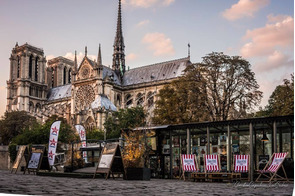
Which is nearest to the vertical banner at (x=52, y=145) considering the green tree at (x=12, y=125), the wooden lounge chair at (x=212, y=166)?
the wooden lounge chair at (x=212, y=166)

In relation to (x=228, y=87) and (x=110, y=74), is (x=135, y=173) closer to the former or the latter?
(x=228, y=87)

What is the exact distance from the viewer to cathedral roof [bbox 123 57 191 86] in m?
70.5

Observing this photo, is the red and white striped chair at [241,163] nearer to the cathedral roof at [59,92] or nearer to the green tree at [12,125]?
the green tree at [12,125]

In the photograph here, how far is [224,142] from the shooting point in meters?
16.2

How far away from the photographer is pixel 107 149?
14.5 meters

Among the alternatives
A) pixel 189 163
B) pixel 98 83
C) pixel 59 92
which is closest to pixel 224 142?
pixel 189 163

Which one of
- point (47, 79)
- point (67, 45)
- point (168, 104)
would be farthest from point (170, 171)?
point (47, 79)

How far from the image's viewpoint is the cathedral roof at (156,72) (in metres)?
70.5

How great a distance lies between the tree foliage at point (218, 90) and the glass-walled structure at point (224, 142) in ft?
34.8

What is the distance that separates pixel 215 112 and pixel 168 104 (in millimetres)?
4629

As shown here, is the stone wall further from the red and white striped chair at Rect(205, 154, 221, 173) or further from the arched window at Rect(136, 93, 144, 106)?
the arched window at Rect(136, 93, 144, 106)

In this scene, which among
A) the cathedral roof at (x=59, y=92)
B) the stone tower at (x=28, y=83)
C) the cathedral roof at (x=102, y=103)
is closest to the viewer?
the stone tower at (x=28, y=83)

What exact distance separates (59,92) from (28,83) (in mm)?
18090

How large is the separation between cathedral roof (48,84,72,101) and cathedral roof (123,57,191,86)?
1403 centimetres
